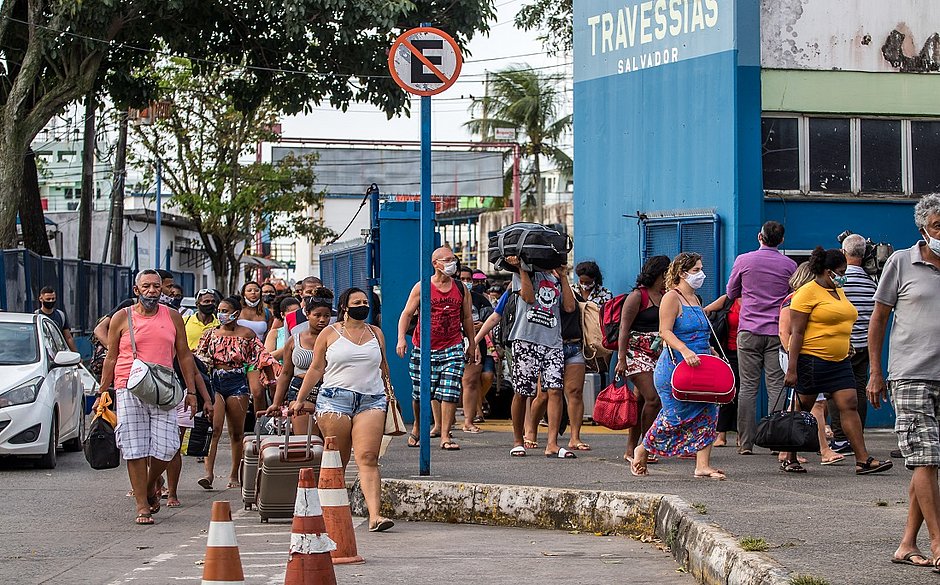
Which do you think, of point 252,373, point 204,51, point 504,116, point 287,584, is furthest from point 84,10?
point 504,116

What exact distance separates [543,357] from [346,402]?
330 centimetres

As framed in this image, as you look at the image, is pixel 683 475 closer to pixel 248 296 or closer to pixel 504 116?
pixel 248 296

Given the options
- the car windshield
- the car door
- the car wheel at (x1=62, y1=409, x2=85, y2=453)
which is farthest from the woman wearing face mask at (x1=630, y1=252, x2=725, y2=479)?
the car wheel at (x1=62, y1=409, x2=85, y2=453)

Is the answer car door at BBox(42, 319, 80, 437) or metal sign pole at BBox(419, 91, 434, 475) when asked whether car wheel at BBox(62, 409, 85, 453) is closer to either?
car door at BBox(42, 319, 80, 437)

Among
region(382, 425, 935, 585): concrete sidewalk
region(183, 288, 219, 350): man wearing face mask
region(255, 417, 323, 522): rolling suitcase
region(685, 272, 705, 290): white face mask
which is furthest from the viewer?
region(183, 288, 219, 350): man wearing face mask

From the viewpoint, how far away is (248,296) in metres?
14.9

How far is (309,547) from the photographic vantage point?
21.8 ft

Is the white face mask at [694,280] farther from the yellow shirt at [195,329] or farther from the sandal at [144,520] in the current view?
the yellow shirt at [195,329]

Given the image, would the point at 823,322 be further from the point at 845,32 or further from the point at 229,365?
the point at 845,32

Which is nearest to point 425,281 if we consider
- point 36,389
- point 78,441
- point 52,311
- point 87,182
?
point 36,389

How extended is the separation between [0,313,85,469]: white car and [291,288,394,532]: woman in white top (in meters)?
5.37

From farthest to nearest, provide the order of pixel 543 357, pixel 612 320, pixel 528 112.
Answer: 1. pixel 528 112
2. pixel 543 357
3. pixel 612 320

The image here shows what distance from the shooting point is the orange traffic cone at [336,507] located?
7.86 m

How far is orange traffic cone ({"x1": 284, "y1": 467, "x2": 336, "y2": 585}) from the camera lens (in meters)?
6.60
